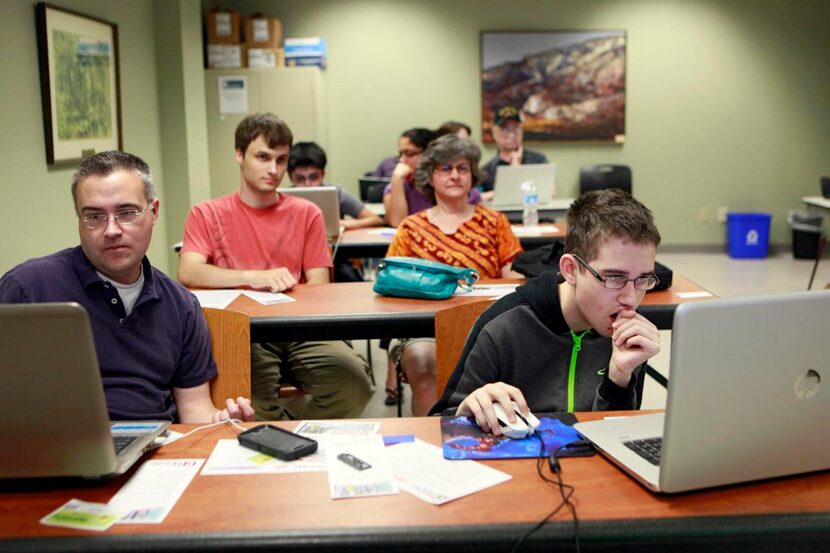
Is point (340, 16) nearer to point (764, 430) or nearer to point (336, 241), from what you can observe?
point (336, 241)

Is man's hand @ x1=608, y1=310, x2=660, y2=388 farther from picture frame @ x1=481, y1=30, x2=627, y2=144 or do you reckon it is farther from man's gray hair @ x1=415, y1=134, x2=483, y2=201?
picture frame @ x1=481, y1=30, x2=627, y2=144

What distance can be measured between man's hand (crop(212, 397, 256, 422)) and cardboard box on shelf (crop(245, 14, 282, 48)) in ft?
20.5

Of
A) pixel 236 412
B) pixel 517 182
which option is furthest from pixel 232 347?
pixel 517 182

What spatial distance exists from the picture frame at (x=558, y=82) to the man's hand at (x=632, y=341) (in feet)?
22.4

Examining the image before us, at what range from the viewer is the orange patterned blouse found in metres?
3.62

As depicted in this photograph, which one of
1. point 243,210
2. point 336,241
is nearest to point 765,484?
point 243,210

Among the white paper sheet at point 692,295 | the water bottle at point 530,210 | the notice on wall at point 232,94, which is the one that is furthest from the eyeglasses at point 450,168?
the notice on wall at point 232,94

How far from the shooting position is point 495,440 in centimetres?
161

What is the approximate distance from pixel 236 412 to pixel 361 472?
415mm

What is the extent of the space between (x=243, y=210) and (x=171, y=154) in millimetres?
3443

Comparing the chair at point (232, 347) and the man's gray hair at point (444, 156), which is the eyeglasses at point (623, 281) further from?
the man's gray hair at point (444, 156)

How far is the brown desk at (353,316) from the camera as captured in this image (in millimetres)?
2676

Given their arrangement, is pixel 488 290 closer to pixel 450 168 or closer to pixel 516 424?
pixel 450 168

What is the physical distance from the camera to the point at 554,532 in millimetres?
1253
